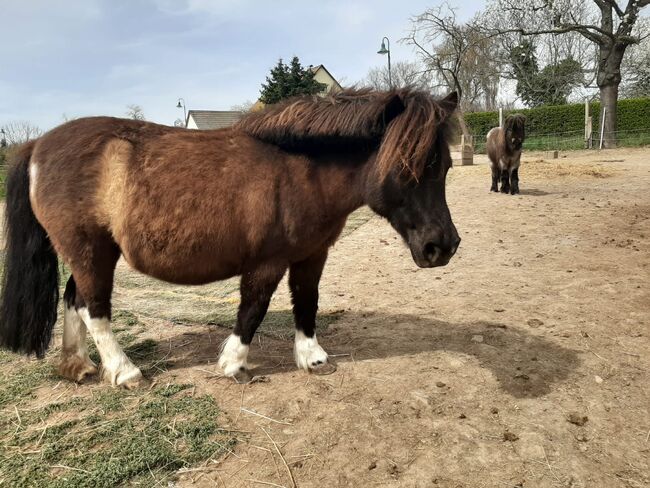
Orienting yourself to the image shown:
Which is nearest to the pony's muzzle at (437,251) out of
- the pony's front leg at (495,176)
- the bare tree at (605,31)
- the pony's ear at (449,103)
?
the pony's ear at (449,103)

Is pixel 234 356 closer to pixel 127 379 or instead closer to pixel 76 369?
pixel 127 379

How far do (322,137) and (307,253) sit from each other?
0.84 meters

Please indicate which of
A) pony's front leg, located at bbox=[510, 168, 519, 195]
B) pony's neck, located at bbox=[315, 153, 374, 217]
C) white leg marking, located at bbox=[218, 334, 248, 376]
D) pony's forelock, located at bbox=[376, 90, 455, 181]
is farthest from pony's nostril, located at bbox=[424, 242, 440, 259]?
pony's front leg, located at bbox=[510, 168, 519, 195]

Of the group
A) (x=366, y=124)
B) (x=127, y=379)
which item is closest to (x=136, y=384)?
(x=127, y=379)

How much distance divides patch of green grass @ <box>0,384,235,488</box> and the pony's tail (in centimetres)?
74

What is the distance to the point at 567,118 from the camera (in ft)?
92.1

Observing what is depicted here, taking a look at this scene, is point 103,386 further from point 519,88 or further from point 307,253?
point 519,88

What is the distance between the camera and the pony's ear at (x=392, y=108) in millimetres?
2941

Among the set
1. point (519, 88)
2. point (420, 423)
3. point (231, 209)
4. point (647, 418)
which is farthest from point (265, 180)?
point (519, 88)

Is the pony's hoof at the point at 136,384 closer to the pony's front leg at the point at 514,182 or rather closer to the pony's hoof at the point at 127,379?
the pony's hoof at the point at 127,379

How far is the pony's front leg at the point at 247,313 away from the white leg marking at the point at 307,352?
0.43 meters

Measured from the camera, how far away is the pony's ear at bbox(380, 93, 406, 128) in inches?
116

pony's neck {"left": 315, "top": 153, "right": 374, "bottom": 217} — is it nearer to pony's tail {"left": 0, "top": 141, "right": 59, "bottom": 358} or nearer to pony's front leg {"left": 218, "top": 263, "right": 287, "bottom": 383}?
pony's front leg {"left": 218, "top": 263, "right": 287, "bottom": 383}

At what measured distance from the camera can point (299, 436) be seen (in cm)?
268
